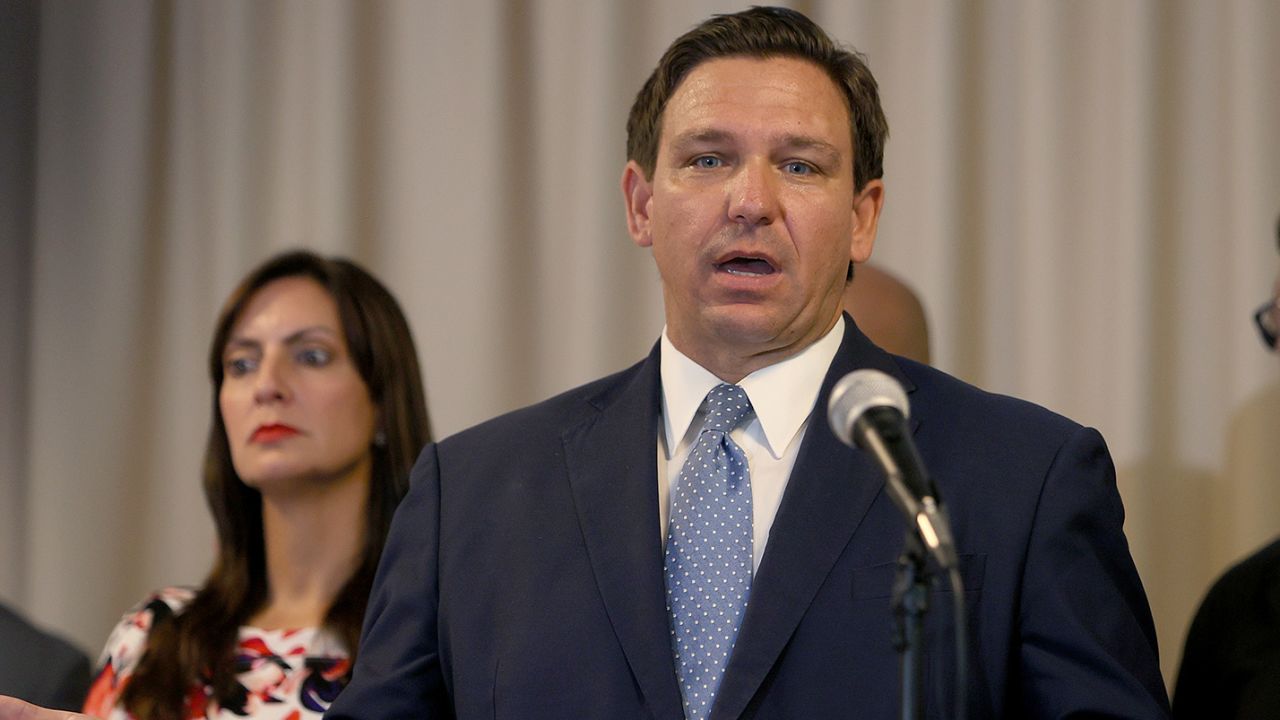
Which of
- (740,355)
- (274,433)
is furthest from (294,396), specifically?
(740,355)

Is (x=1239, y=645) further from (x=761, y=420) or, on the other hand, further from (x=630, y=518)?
(x=630, y=518)

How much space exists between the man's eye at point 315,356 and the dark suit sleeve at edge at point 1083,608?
1.68 meters

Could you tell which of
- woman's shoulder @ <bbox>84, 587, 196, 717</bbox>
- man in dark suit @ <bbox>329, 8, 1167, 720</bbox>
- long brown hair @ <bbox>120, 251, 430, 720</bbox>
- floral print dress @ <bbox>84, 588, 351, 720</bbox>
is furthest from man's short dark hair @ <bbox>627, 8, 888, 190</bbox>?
woman's shoulder @ <bbox>84, 587, 196, 717</bbox>

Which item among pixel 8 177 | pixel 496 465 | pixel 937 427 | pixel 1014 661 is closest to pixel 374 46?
pixel 8 177

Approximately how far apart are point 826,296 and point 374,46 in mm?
2191

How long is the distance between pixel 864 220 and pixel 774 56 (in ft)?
0.91

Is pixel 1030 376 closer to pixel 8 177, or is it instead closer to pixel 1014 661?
pixel 1014 661

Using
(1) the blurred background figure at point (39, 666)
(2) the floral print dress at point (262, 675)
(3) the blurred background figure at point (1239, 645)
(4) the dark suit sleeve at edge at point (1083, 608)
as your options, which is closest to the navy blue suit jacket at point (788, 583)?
(4) the dark suit sleeve at edge at point (1083, 608)

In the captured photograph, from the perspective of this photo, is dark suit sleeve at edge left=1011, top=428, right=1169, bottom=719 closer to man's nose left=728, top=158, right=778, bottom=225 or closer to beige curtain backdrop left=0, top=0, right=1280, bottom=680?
man's nose left=728, top=158, right=778, bottom=225

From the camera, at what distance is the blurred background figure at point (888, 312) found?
9.53ft

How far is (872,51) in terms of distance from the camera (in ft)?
11.4

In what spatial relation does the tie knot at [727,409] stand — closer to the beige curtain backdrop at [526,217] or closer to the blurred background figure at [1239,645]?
the blurred background figure at [1239,645]

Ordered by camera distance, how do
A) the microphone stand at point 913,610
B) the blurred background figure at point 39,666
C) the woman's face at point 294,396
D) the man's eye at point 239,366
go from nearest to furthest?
1. the microphone stand at point 913,610
2. the woman's face at point 294,396
3. the man's eye at point 239,366
4. the blurred background figure at point 39,666

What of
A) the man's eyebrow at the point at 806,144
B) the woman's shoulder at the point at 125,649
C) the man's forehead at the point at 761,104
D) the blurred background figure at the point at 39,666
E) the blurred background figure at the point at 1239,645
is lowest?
the blurred background figure at the point at 39,666
